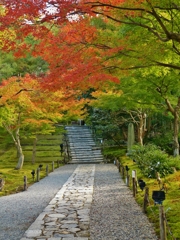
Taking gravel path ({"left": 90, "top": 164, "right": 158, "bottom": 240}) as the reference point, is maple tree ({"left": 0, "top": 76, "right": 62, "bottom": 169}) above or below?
above

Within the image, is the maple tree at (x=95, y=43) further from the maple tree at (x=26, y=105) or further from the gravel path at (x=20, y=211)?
the maple tree at (x=26, y=105)

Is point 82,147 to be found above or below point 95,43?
below

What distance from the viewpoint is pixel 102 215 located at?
7.46m

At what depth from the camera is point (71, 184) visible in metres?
13.3

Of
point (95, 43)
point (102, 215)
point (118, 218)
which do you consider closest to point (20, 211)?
point (102, 215)

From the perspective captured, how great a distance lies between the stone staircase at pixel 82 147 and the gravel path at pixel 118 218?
14.5 metres

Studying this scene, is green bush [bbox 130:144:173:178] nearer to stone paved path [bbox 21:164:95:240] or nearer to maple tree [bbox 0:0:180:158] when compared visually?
stone paved path [bbox 21:164:95:240]

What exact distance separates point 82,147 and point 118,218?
68.8 ft

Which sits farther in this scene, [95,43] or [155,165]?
[155,165]

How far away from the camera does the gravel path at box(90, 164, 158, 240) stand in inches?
230

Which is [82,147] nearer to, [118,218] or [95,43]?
[95,43]

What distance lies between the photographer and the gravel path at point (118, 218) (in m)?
5.84

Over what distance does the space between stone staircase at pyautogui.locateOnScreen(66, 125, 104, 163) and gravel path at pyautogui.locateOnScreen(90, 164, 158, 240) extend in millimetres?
14451

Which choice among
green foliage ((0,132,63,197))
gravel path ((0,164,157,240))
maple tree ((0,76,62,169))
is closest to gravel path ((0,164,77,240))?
gravel path ((0,164,157,240))
